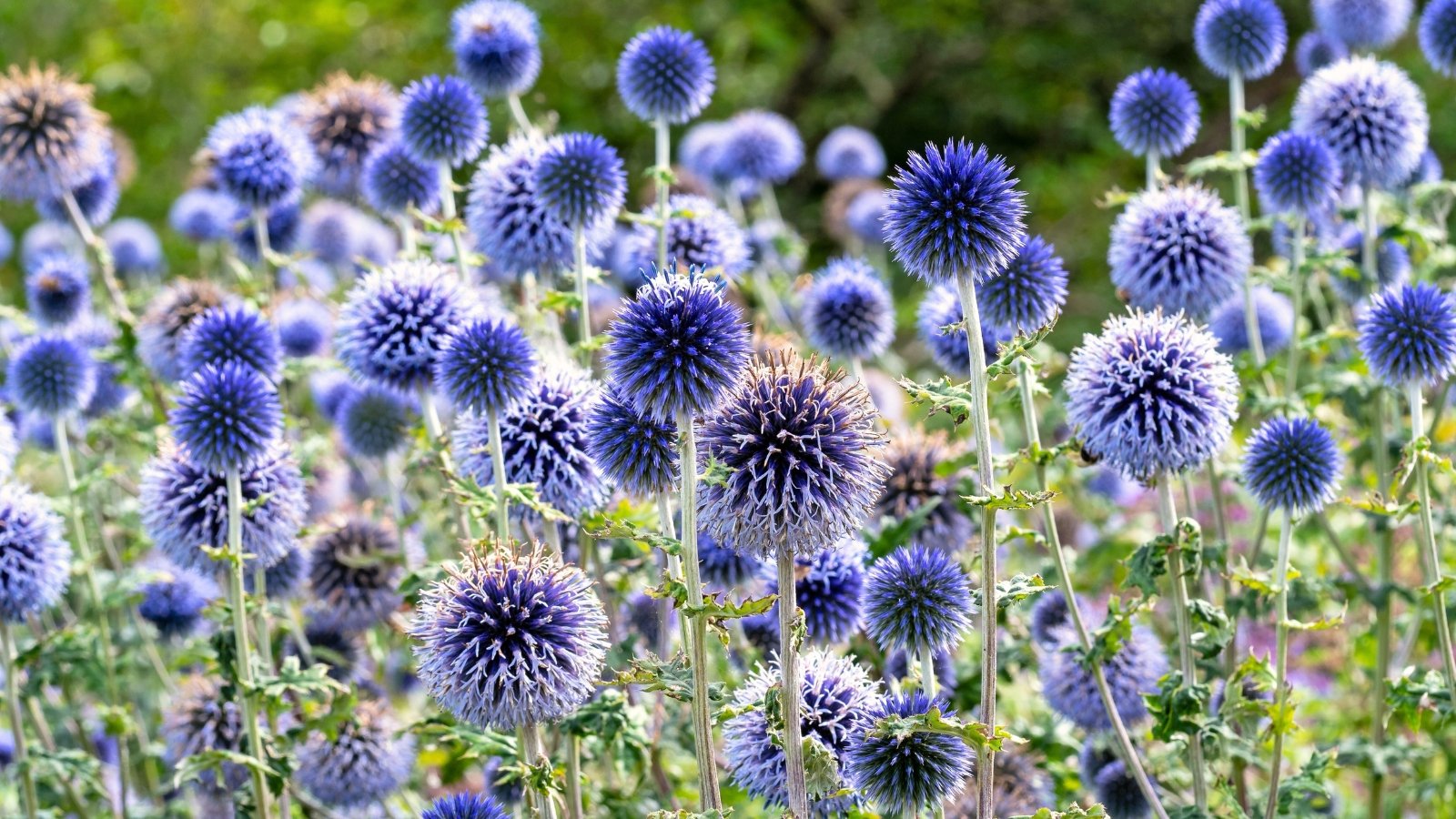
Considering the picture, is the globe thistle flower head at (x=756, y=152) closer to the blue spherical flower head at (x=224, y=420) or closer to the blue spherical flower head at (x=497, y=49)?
the blue spherical flower head at (x=497, y=49)

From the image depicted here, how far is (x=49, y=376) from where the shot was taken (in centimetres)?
466

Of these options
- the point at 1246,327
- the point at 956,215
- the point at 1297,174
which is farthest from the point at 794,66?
the point at 956,215

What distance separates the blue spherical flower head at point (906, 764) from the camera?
2.86 m

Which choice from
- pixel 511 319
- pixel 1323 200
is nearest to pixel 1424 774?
pixel 1323 200

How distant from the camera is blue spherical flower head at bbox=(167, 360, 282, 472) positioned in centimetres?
343

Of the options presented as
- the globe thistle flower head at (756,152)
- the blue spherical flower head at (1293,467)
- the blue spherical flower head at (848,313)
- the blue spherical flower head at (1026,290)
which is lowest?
the blue spherical flower head at (1293,467)

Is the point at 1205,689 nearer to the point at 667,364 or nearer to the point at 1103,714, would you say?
the point at 1103,714

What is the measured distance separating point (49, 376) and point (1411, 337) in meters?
4.36

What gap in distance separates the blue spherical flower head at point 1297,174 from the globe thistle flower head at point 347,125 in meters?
3.27

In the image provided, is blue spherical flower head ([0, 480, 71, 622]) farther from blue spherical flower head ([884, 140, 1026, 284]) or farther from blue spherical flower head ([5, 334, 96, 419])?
blue spherical flower head ([884, 140, 1026, 284])

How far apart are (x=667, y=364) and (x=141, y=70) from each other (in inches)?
412

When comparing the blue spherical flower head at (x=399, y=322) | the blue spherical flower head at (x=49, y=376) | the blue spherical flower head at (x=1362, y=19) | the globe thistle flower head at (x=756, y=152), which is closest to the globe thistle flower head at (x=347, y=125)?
the blue spherical flower head at (x=49, y=376)

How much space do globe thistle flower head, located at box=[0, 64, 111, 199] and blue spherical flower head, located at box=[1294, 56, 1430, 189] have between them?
464cm

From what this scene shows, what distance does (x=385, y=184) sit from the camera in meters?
4.93
